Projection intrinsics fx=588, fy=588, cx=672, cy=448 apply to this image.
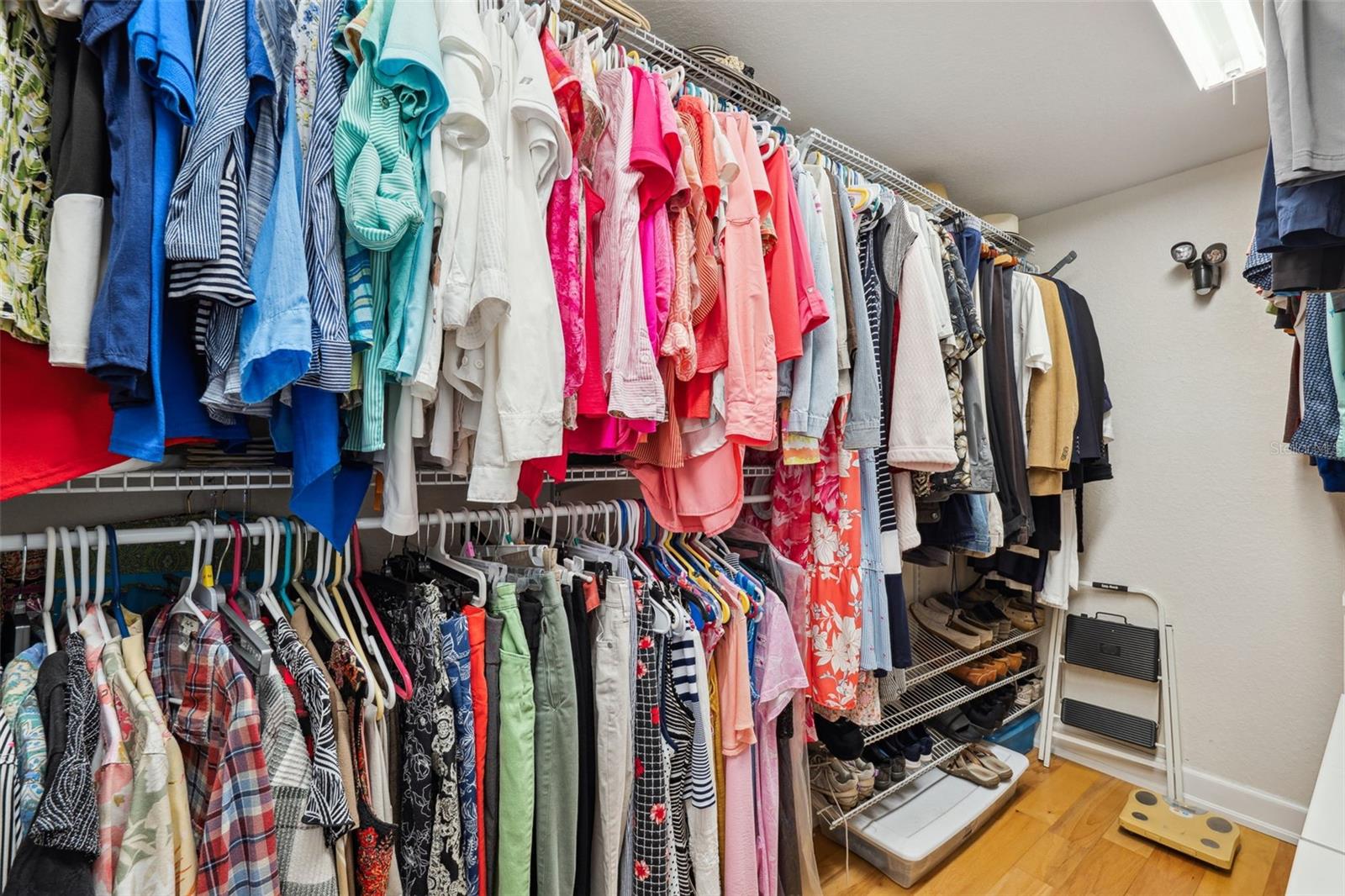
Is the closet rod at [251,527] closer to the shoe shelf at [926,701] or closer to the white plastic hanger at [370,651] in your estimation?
the white plastic hanger at [370,651]

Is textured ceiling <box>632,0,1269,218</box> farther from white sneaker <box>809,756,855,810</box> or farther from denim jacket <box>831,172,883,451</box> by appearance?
white sneaker <box>809,756,855,810</box>

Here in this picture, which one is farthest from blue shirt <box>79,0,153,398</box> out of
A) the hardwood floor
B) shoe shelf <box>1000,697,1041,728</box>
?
shoe shelf <box>1000,697,1041,728</box>

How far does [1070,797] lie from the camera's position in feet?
7.36

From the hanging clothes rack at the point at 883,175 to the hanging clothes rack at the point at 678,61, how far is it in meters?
0.12

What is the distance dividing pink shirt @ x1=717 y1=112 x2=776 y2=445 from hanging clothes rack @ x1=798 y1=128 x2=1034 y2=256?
1.76ft

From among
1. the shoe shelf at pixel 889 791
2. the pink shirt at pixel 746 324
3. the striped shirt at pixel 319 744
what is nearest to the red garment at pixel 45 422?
the striped shirt at pixel 319 744

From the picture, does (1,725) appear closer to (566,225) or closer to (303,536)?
(303,536)

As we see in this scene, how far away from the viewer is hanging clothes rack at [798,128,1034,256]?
1.59m

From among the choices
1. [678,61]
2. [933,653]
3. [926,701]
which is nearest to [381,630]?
[678,61]

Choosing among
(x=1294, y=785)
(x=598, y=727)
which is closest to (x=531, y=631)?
(x=598, y=727)

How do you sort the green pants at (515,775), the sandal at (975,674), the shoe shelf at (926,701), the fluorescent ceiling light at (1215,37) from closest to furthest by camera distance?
the green pants at (515,775), the fluorescent ceiling light at (1215,37), the shoe shelf at (926,701), the sandal at (975,674)

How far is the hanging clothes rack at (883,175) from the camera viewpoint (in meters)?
1.59

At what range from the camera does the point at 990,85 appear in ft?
5.77

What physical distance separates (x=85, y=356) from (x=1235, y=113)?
298 cm
